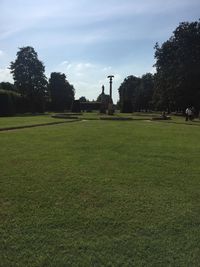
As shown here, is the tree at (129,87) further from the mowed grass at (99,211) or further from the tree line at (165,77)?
the mowed grass at (99,211)

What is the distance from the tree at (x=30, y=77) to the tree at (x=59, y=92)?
16.4m

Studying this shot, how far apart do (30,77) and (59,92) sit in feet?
64.4

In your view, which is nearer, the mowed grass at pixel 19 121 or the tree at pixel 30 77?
the mowed grass at pixel 19 121

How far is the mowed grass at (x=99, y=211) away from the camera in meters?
4.49

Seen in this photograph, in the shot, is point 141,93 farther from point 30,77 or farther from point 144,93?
point 30,77

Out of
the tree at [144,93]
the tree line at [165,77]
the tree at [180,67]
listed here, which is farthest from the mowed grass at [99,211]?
the tree at [144,93]

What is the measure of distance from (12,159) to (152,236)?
568 cm

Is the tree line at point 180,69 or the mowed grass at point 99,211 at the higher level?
the tree line at point 180,69

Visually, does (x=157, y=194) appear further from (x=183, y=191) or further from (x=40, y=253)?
(x=40, y=253)

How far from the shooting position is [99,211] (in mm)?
5820

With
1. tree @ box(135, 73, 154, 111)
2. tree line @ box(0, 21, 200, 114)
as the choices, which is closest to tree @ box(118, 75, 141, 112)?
tree @ box(135, 73, 154, 111)

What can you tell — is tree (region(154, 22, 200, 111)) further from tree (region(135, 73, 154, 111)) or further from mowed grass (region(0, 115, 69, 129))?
tree (region(135, 73, 154, 111))

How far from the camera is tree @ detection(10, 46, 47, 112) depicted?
222 feet

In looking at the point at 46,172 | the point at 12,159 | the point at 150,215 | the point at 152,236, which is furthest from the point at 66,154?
the point at 152,236
